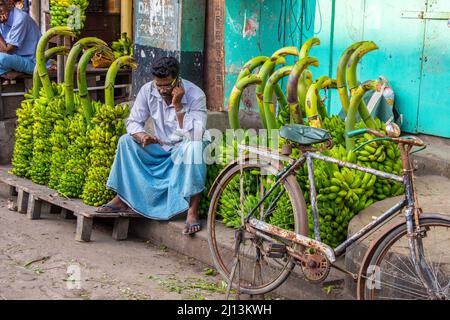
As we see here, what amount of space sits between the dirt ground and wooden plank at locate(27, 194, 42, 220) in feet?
0.64

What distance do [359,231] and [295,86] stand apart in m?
1.49

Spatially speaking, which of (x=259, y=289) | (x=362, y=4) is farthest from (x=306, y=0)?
(x=259, y=289)

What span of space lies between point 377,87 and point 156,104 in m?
1.94

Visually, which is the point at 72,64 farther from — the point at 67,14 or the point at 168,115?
the point at 67,14

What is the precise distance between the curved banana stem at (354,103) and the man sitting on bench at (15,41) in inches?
176

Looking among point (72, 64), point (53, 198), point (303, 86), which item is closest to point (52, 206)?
point (53, 198)

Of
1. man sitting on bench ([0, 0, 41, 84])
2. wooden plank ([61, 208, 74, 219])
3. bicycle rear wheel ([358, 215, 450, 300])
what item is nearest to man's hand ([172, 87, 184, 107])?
wooden plank ([61, 208, 74, 219])

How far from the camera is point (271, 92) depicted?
6.44 meters

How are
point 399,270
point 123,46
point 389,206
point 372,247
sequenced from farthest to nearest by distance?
point 123,46
point 389,206
point 399,270
point 372,247

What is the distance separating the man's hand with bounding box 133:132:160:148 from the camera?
6.71 m

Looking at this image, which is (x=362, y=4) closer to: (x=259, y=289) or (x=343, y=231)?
(x=343, y=231)

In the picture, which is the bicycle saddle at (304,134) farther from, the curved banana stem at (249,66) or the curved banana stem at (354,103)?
the curved banana stem at (249,66)

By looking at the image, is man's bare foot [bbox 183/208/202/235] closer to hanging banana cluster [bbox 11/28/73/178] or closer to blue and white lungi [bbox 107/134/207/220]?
blue and white lungi [bbox 107/134/207/220]

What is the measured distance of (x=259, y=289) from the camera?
560cm
